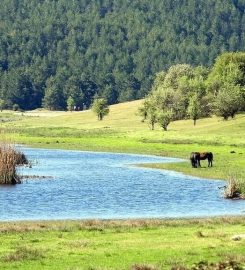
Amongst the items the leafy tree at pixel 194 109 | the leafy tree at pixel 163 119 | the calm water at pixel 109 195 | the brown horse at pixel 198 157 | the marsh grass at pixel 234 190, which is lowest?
the calm water at pixel 109 195

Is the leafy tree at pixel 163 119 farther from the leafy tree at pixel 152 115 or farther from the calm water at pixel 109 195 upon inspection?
the calm water at pixel 109 195

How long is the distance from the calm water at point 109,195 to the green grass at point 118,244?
6219 millimetres

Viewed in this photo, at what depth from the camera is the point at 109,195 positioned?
54.4 meters

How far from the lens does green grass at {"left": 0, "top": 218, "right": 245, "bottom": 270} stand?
2736 cm

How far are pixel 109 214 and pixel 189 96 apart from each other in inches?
4471

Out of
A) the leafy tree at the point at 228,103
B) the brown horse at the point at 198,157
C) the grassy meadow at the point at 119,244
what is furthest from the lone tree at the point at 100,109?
the grassy meadow at the point at 119,244

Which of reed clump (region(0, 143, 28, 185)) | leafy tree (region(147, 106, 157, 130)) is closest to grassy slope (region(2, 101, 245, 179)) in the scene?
leafy tree (region(147, 106, 157, 130))

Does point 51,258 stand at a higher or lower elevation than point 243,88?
lower

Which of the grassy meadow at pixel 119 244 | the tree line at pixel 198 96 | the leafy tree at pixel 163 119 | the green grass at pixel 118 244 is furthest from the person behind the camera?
the tree line at pixel 198 96

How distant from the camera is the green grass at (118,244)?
2736 centimetres

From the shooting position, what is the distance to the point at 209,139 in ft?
346

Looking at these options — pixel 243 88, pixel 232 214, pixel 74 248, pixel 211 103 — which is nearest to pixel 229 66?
pixel 243 88

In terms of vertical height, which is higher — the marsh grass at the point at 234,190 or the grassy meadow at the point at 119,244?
the marsh grass at the point at 234,190

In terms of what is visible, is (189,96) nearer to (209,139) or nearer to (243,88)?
(243,88)
